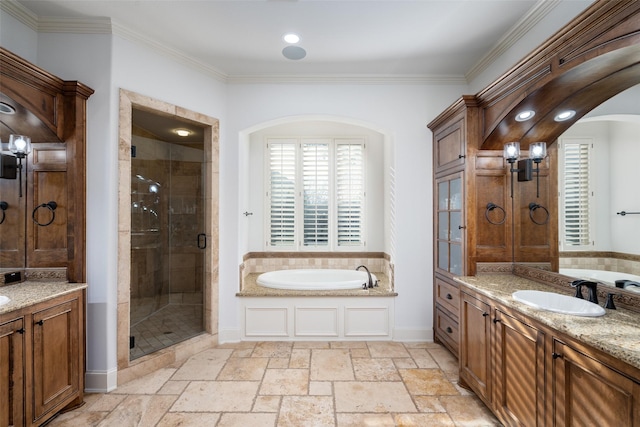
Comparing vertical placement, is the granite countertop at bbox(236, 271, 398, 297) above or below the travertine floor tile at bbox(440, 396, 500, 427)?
above

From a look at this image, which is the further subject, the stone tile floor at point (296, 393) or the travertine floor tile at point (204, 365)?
the travertine floor tile at point (204, 365)

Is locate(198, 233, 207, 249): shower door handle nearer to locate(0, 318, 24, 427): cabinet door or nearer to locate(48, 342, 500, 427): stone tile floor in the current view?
locate(48, 342, 500, 427): stone tile floor

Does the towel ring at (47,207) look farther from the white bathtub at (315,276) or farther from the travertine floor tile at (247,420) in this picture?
the white bathtub at (315,276)

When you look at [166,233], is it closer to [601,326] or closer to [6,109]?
[6,109]

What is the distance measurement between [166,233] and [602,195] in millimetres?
4156

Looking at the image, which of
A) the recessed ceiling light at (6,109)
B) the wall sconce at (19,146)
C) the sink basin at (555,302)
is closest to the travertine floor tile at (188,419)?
the wall sconce at (19,146)

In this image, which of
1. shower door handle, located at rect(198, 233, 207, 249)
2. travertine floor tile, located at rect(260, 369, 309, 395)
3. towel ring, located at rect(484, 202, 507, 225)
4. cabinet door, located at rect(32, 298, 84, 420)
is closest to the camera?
cabinet door, located at rect(32, 298, 84, 420)

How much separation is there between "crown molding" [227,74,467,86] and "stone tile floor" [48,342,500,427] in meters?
2.86

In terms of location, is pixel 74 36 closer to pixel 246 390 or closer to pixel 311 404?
pixel 246 390

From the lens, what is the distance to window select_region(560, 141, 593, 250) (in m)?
2.02

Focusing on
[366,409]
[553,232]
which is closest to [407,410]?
[366,409]

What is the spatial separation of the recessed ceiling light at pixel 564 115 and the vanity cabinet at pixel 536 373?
1.35 metres

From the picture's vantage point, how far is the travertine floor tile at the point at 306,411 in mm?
2059

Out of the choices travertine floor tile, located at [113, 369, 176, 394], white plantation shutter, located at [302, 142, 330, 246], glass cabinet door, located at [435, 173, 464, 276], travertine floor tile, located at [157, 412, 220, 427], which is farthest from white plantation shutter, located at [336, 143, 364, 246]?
travertine floor tile, located at [157, 412, 220, 427]
